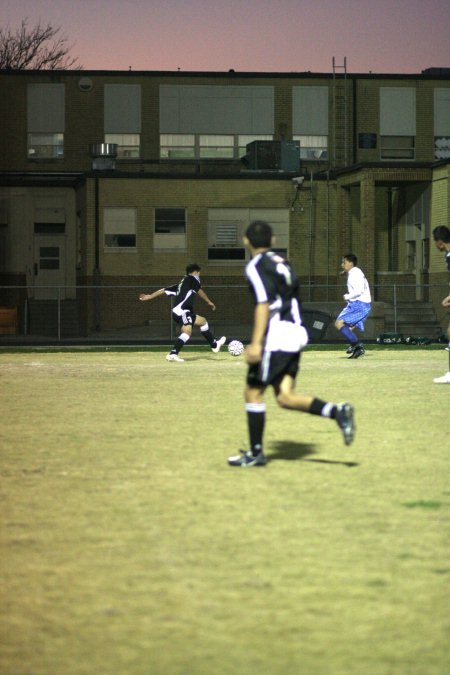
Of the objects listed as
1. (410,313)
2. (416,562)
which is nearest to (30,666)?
(416,562)

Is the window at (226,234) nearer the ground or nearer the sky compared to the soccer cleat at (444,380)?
nearer the sky

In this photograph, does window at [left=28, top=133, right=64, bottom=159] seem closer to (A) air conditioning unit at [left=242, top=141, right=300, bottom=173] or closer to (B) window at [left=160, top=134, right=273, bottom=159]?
(B) window at [left=160, top=134, right=273, bottom=159]

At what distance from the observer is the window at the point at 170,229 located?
155 ft

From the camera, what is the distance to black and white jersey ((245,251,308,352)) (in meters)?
10.3

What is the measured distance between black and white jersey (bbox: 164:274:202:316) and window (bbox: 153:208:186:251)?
68.8 ft

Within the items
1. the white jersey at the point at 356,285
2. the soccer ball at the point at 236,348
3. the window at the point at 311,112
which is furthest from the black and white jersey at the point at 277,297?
the window at the point at 311,112

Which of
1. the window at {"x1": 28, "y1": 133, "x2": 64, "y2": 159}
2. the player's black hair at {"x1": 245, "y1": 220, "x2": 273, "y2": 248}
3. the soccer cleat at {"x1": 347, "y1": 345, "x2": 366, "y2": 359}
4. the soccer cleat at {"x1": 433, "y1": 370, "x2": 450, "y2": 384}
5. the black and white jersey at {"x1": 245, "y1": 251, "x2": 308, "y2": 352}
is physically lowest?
the soccer cleat at {"x1": 347, "y1": 345, "x2": 366, "y2": 359}

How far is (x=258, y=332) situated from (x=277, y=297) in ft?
1.81

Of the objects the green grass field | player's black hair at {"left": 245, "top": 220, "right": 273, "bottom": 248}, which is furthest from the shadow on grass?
player's black hair at {"left": 245, "top": 220, "right": 273, "bottom": 248}

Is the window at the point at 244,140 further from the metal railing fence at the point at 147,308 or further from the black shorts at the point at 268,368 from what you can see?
the black shorts at the point at 268,368

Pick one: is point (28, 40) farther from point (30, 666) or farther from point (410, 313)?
point (30, 666)

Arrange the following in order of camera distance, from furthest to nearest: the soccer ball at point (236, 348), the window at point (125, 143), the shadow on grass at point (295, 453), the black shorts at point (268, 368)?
the window at point (125, 143), the soccer ball at point (236, 348), the shadow on grass at point (295, 453), the black shorts at point (268, 368)

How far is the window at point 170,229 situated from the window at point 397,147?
10.1 m

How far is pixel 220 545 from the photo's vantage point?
7621 millimetres
